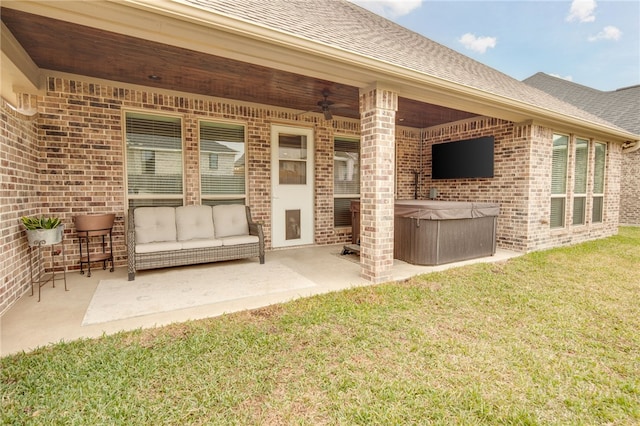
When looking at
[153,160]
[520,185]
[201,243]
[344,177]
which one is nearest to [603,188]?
[520,185]

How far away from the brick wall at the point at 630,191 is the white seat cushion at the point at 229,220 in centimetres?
1324

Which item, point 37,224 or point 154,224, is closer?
point 37,224

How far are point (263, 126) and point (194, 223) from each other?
2354 mm

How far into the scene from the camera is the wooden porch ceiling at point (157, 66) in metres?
3.21

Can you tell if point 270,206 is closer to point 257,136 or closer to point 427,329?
point 257,136

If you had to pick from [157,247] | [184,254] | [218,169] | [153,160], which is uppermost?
[153,160]

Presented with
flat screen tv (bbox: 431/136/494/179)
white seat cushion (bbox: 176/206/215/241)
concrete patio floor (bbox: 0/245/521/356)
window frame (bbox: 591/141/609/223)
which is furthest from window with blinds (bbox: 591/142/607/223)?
white seat cushion (bbox: 176/206/215/241)

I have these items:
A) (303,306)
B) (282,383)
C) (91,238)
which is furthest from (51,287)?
(282,383)

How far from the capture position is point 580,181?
729 cm

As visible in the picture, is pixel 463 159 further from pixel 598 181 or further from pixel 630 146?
pixel 630 146

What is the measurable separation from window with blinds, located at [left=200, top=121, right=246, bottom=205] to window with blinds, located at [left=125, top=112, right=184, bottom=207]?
0.40 m

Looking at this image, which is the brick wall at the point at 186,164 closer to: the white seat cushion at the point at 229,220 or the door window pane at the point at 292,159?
the door window pane at the point at 292,159

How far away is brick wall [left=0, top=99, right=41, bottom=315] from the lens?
304 cm

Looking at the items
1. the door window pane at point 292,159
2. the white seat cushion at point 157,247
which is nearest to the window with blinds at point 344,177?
the door window pane at point 292,159
